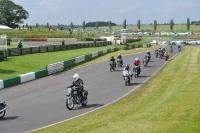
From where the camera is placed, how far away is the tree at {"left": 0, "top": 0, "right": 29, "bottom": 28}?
111m

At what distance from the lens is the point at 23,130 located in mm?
12953

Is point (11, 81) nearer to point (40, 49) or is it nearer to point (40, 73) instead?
point (40, 73)

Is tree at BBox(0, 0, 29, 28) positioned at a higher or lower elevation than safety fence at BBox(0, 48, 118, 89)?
higher

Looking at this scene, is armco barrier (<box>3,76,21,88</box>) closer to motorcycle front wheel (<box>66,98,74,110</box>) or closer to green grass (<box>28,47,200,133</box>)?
motorcycle front wheel (<box>66,98,74,110</box>)

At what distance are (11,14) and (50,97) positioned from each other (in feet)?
326

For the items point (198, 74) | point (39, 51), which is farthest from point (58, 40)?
point (198, 74)

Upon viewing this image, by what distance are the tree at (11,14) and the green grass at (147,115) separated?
97.0 meters

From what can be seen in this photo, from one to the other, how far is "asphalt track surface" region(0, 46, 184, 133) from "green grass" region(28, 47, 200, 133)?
1.09 metres

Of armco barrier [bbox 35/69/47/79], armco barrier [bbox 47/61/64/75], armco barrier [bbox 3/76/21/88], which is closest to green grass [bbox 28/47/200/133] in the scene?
armco barrier [bbox 3/76/21/88]

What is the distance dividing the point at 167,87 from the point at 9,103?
1067 centimetres

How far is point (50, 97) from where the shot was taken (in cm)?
2011

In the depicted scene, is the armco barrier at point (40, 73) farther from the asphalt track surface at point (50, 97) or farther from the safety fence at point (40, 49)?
the safety fence at point (40, 49)

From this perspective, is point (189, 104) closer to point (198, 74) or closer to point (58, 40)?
point (198, 74)

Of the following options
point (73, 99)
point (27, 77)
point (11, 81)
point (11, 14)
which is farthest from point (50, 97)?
point (11, 14)
